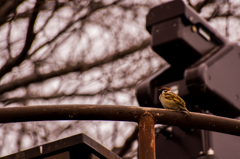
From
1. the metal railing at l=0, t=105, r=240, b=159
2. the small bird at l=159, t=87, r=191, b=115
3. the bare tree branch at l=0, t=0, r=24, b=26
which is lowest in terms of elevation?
the metal railing at l=0, t=105, r=240, b=159

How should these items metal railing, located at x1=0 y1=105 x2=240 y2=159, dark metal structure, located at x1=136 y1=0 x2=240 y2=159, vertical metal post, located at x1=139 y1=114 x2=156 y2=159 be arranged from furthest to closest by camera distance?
1. dark metal structure, located at x1=136 y1=0 x2=240 y2=159
2. metal railing, located at x1=0 y1=105 x2=240 y2=159
3. vertical metal post, located at x1=139 y1=114 x2=156 y2=159

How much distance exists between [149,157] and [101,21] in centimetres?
497

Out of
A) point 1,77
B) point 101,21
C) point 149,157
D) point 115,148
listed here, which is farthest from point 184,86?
point 115,148

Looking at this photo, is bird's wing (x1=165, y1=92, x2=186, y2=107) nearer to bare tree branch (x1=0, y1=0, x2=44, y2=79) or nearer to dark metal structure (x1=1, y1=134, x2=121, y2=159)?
dark metal structure (x1=1, y1=134, x2=121, y2=159)

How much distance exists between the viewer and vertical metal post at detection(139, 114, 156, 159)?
6.94 ft

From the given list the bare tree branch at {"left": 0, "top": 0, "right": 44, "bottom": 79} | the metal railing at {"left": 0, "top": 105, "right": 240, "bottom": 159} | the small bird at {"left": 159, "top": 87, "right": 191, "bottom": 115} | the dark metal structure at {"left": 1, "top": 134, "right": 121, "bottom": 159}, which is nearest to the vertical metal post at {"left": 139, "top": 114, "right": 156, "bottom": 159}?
the metal railing at {"left": 0, "top": 105, "right": 240, "bottom": 159}

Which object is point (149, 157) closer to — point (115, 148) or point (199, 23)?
point (199, 23)

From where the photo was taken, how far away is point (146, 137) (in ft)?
7.11

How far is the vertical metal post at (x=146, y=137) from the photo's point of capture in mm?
2115

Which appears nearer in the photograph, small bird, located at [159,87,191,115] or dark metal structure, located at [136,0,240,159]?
small bird, located at [159,87,191,115]

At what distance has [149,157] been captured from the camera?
2.11 m

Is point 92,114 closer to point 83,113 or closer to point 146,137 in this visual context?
point 83,113

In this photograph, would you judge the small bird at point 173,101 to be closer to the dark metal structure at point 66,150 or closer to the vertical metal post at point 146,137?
the vertical metal post at point 146,137

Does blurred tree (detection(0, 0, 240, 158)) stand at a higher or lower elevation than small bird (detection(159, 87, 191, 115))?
higher
